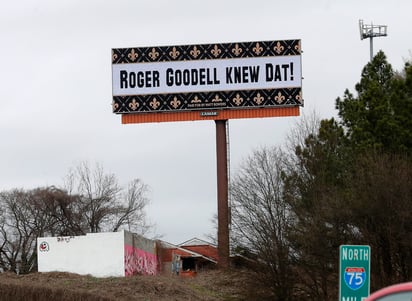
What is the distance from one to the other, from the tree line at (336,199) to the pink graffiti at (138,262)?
974cm

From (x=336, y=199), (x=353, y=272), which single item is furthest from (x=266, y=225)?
(x=353, y=272)

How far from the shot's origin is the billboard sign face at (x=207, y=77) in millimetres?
60219

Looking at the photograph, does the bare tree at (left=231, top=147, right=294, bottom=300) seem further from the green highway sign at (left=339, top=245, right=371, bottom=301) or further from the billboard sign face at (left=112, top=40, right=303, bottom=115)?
the green highway sign at (left=339, top=245, right=371, bottom=301)

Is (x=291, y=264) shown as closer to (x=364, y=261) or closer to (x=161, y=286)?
(x=161, y=286)

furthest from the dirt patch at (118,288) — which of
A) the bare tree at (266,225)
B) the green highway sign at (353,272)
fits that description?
the green highway sign at (353,272)

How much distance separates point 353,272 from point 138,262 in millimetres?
45758

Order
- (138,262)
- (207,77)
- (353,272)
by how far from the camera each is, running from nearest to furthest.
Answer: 1. (353,272)
2. (138,262)
3. (207,77)

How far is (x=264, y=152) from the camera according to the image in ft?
167

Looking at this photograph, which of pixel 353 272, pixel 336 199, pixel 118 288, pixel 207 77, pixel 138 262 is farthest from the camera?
pixel 207 77

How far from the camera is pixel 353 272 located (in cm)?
1346

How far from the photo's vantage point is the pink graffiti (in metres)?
54.7

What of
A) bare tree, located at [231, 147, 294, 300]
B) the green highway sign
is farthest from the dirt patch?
the green highway sign

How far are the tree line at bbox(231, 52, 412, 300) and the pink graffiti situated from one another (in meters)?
9.74

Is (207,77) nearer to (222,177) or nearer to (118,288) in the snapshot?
(222,177)
